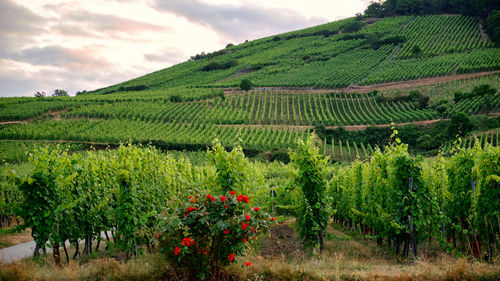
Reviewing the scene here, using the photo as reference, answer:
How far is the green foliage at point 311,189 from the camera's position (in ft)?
32.3

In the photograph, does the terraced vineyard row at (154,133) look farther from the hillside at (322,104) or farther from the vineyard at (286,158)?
the vineyard at (286,158)

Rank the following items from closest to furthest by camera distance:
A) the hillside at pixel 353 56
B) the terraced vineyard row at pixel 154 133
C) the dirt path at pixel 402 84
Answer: the terraced vineyard row at pixel 154 133 → the dirt path at pixel 402 84 → the hillside at pixel 353 56

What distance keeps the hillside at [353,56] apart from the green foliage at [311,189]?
60.9 metres

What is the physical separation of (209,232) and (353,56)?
89.5m

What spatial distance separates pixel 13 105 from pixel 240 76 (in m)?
51.4

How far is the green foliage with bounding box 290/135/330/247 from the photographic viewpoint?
9852mm

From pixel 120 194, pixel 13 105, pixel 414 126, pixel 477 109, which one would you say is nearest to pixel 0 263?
pixel 120 194

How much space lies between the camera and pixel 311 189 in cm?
1016

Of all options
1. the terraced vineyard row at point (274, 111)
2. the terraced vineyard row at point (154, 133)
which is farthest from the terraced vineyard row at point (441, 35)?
the terraced vineyard row at point (154, 133)

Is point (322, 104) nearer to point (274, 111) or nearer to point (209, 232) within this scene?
point (274, 111)

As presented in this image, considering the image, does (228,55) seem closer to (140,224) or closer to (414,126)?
(414,126)

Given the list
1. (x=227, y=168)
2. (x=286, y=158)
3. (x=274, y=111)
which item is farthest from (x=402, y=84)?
(x=227, y=168)

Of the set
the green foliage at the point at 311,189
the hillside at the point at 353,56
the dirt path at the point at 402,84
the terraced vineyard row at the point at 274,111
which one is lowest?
the green foliage at the point at 311,189

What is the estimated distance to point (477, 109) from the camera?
44.5 m
